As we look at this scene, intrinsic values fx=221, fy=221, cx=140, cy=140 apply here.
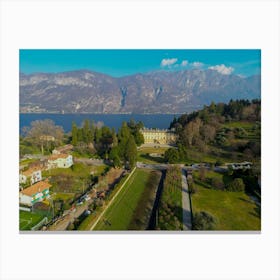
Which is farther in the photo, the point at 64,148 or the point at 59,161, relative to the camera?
the point at 64,148

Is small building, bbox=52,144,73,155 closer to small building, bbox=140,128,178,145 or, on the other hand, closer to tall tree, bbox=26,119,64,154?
tall tree, bbox=26,119,64,154

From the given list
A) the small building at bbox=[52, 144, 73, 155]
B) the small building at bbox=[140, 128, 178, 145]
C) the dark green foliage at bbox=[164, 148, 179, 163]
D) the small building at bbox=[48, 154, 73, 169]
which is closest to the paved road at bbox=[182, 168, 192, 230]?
the dark green foliage at bbox=[164, 148, 179, 163]

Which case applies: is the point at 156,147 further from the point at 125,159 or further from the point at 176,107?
the point at 176,107

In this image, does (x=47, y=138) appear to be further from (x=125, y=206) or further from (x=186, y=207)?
(x=186, y=207)

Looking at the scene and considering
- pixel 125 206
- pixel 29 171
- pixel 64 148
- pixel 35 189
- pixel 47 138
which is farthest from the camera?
pixel 47 138

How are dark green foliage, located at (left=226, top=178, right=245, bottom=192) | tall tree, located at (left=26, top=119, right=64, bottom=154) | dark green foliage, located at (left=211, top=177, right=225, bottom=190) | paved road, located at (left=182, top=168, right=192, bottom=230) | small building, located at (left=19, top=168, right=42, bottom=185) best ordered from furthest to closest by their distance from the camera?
1. tall tree, located at (left=26, top=119, right=64, bottom=154)
2. small building, located at (left=19, top=168, right=42, bottom=185)
3. dark green foliage, located at (left=211, top=177, right=225, bottom=190)
4. dark green foliage, located at (left=226, top=178, right=245, bottom=192)
5. paved road, located at (left=182, top=168, right=192, bottom=230)

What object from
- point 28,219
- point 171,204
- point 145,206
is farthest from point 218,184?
point 28,219
